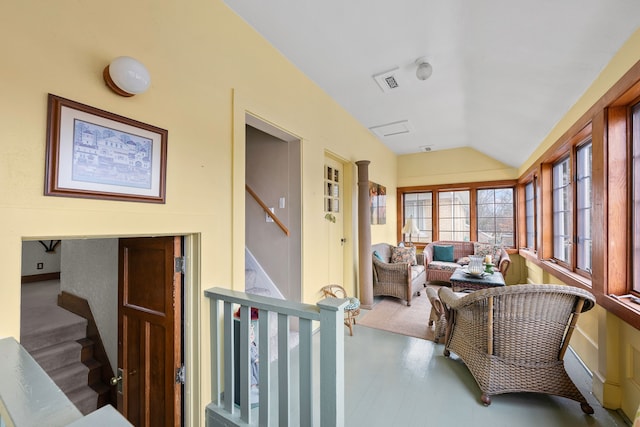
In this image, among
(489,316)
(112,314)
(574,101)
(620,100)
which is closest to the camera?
(620,100)

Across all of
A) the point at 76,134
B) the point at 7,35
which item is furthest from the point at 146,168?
the point at 7,35

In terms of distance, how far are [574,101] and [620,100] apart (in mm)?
799

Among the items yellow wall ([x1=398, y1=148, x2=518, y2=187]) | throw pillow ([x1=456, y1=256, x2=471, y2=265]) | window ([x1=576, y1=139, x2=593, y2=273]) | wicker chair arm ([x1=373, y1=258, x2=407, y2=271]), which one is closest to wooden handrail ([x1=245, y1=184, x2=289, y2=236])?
wicker chair arm ([x1=373, y1=258, x2=407, y2=271])

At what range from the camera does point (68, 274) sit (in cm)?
267

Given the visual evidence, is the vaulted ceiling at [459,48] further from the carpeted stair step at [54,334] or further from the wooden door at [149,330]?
the carpeted stair step at [54,334]

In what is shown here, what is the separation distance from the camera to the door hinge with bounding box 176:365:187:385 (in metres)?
1.63

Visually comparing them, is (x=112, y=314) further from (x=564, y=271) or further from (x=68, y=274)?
(x=564, y=271)

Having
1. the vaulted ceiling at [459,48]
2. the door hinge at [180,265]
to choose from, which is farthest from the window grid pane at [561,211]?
the door hinge at [180,265]

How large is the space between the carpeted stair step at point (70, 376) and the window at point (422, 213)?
5781 mm

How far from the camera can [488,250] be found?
517cm

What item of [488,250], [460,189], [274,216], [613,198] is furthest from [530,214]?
[274,216]

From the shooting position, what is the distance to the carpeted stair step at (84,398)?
7.39ft

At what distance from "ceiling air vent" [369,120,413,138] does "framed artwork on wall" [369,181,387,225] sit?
87cm

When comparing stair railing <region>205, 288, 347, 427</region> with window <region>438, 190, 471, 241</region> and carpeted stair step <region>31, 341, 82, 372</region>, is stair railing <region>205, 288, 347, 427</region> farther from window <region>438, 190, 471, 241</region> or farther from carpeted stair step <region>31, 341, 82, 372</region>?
window <region>438, 190, 471, 241</region>
